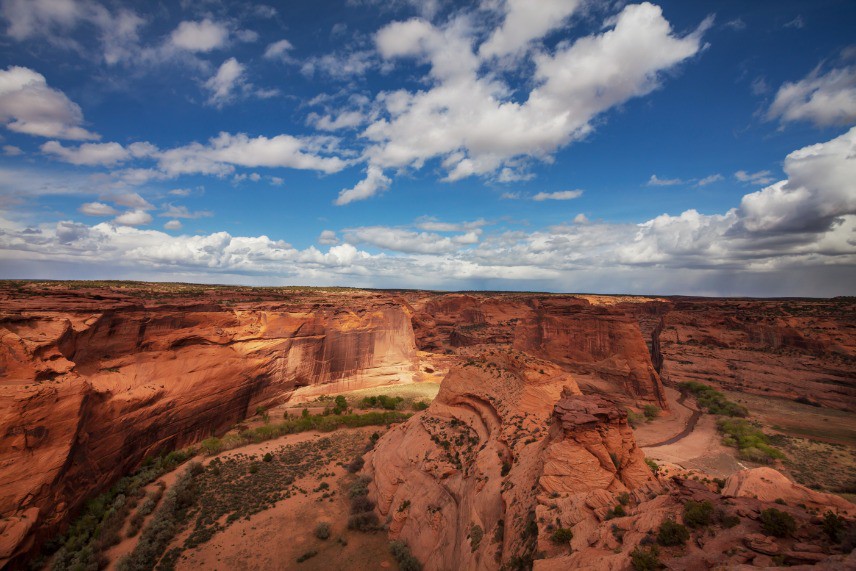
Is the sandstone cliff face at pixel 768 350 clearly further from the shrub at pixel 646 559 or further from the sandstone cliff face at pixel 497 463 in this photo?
the shrub at pixel 646 559

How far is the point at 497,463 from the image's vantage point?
53.7ft

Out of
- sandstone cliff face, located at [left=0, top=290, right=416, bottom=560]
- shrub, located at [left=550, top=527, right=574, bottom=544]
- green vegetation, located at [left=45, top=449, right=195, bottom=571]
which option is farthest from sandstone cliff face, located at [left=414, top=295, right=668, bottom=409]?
green vegetation, located at [left=45, top=449, right=195, bottom=571]

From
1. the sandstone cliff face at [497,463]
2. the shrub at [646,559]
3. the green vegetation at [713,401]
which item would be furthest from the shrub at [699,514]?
the green vegetation at [713,401]

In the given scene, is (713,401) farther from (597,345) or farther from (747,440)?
(597,345)

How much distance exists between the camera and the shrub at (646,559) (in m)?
7.05

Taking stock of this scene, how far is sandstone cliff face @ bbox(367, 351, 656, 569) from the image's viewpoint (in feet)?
40.3

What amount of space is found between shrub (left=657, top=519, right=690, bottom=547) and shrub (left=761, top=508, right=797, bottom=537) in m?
1.39

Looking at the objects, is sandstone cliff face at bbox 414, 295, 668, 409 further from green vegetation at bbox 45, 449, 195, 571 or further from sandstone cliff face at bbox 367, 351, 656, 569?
green vegetation at bbox 45, 449, 195, 571

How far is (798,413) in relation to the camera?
114 feet

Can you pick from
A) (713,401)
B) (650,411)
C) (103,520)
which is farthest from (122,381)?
(713,401)

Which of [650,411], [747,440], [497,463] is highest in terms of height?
[497,463]

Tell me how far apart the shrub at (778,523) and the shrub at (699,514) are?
3.14 ft

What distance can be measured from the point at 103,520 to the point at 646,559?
24.8m

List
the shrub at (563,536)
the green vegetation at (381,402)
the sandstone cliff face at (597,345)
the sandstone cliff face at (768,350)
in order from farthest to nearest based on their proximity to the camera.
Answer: the green vegetation at (381,402)
the sandstone cliff face at (768,350)
the sandstone cliff face at (597,345)
the shrub at (563,536)
